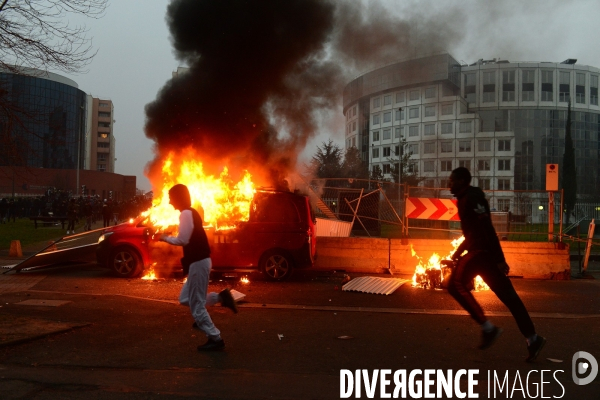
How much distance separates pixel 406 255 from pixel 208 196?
4654 millimetres

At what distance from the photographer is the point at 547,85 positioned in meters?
44.2

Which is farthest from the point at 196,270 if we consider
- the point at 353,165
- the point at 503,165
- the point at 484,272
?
the point at 503,165

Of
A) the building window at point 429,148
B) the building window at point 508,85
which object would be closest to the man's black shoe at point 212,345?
the building window at point 508,85

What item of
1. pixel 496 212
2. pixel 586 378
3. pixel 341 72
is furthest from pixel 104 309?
pixel 496 212

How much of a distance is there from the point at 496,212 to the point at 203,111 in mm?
8897

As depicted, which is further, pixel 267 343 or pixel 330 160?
pixel 330 160

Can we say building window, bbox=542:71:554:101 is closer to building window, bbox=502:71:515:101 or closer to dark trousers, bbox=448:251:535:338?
building window, bbox=502:71:515:101

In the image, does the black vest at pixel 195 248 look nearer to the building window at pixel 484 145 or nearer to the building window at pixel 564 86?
the building window at pixel 484 145

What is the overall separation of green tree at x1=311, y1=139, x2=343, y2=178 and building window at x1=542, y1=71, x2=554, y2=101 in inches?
863

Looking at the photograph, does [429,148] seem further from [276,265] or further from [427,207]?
[276,265]

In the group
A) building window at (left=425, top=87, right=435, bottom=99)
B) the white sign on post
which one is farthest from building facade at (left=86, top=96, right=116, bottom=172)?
the white sign on post

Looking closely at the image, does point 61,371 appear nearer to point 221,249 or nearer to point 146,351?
point 146,351

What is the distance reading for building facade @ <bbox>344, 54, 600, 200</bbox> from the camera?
122 feet

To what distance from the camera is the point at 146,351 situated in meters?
5.10
